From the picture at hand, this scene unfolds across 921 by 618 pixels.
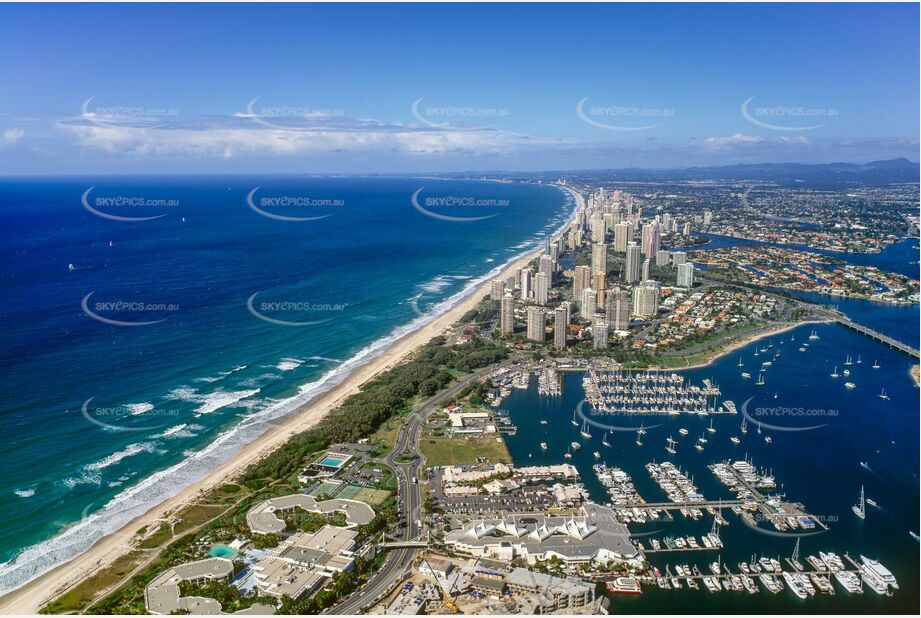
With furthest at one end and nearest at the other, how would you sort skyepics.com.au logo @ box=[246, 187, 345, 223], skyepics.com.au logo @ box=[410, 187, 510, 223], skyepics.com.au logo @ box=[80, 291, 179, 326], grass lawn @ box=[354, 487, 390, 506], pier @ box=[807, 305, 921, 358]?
skyepics.com.au logo @ box=[410, 187, 510, 223], skyepics.com.au logo @ box=[246, 187, 345, 223], skyepics.com.au logo @ box=[80, 291, 179, 326], pier @ box=[807, 305, 921, 358], grass lawn @ box=[354, 487, 390, 506]

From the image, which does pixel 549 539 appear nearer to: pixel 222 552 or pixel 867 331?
pixel 222 552

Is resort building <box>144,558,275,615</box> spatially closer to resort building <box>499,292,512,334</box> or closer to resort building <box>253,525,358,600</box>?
resort building <box>253,525,358,600</box>

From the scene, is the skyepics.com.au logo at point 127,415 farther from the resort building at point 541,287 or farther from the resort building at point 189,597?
the resort building at point 541,287

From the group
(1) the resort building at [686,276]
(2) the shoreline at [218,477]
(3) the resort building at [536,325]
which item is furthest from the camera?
(1) the resort building at [686,276]

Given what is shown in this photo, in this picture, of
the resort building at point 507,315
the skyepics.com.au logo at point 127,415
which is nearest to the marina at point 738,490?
the resort building at point 507,315

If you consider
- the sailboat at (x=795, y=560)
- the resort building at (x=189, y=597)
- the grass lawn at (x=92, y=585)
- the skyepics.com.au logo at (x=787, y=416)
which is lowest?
the grass lawn at (x=92, y=585)

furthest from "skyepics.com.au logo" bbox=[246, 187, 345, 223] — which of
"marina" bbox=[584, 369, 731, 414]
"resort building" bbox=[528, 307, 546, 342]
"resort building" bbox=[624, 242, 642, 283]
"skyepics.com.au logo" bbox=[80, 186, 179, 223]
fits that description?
"marina" bbox=[584, 369, 731, 414]
